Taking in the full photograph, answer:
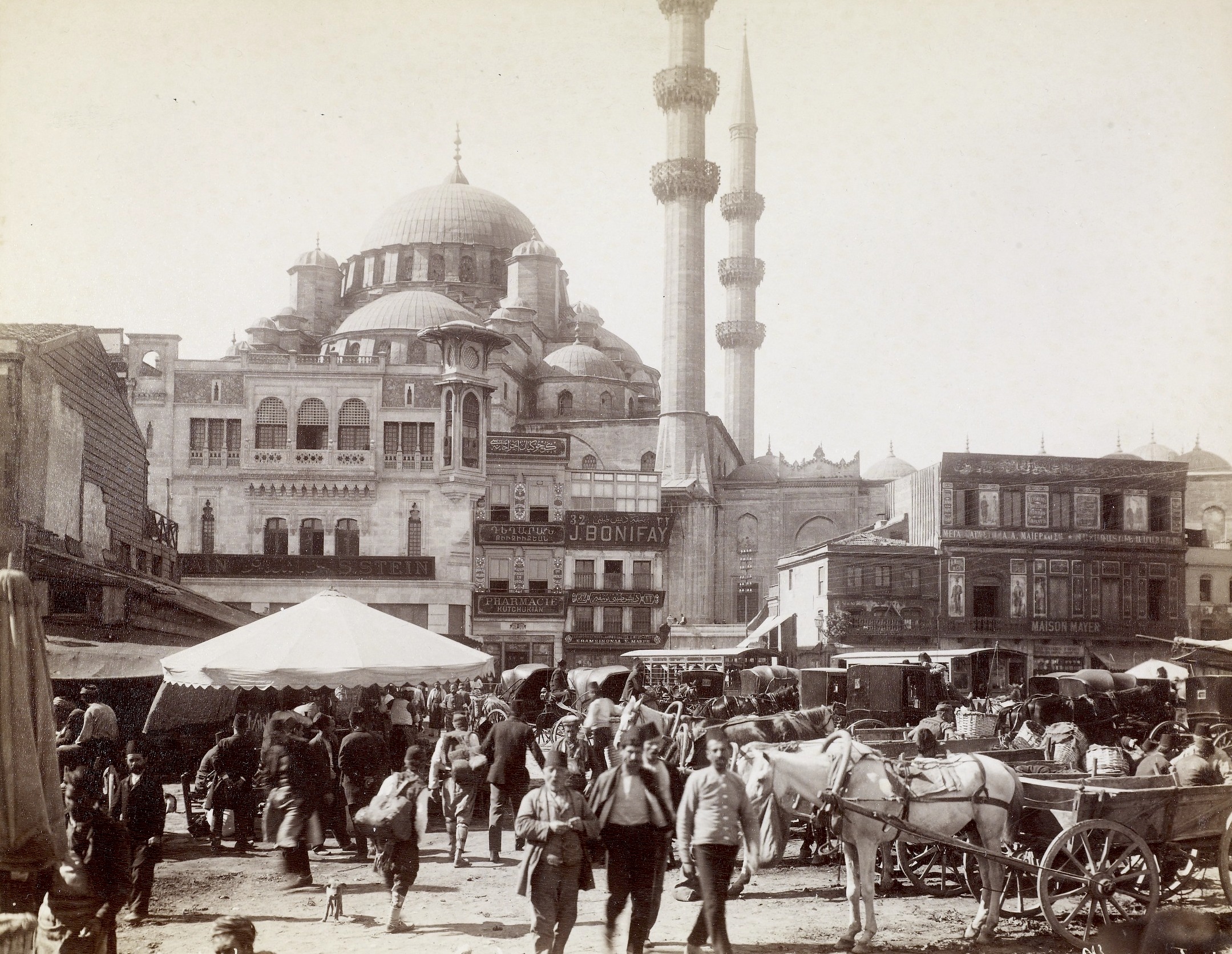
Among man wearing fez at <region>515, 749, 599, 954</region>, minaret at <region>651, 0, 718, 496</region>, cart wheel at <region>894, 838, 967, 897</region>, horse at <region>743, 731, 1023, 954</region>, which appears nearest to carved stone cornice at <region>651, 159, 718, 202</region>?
minaret at <region>651, 0, 718, 496</region>

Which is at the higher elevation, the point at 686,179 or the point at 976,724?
the point at 686,179

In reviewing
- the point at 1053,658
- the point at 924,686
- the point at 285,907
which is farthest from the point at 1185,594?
the point at 285,907

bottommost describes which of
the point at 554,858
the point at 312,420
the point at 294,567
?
the point at 554,858

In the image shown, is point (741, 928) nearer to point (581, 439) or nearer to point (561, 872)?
point (561, 872)

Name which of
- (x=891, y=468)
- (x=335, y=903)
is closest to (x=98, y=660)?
(x=335, y=903)

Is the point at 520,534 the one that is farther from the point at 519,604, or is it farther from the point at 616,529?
the point at 616,529

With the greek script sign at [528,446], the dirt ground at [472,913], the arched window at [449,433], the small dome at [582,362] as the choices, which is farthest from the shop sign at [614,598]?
the dirt ground at [472,913]
